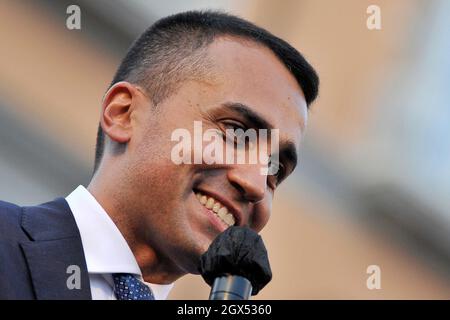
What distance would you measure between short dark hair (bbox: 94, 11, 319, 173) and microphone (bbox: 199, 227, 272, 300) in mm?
633

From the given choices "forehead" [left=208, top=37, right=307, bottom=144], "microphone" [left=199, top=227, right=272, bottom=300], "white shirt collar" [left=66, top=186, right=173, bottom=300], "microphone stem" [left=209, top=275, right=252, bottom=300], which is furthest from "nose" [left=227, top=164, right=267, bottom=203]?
"microphone stem" [left=209, top=275, right=252, bottom=300]

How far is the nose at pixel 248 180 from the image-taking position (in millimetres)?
1733

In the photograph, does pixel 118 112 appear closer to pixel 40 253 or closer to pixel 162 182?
pixel 162 182

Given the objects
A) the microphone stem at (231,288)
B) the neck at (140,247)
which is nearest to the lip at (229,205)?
the neck at (140,247)

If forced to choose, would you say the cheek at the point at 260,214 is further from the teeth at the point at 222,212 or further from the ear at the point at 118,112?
the ear at the point at 118,112

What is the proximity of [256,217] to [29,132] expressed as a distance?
297 cm

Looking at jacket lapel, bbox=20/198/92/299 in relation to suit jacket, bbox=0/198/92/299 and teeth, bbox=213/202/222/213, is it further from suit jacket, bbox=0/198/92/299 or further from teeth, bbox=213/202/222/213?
teeth, bbox=213/202/222/213

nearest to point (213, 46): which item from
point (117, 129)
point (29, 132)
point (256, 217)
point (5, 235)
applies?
point (117, 129)

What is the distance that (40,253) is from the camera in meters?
1.54

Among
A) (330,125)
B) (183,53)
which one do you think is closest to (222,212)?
(183,53)

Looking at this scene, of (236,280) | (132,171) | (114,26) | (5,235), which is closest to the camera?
(236,280)

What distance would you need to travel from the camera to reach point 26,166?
4.21m

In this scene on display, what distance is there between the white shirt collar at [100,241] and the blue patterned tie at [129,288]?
0.04 feet
